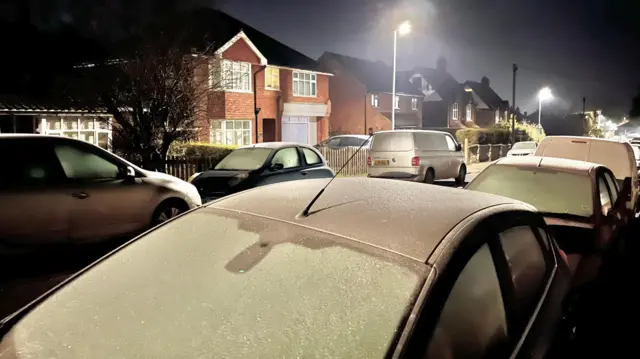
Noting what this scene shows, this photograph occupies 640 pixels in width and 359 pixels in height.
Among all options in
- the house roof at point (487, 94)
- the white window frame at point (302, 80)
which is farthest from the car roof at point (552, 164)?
the house roof at point (487, 94)

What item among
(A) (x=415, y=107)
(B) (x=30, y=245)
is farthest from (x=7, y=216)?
(A) (x=415, y=107)

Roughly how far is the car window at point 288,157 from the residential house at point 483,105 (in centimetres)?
6446

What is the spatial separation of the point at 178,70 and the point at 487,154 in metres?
25.1

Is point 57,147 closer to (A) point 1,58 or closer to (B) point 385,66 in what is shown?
(A) point 1,58

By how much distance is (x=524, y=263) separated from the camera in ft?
8.77

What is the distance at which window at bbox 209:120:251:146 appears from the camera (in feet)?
96.5

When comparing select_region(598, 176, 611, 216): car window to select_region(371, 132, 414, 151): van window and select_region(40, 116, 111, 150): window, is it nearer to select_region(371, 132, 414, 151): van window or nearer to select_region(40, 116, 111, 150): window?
select_region(371, 132, 414, 151): van window

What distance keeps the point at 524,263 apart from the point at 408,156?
14077 mm

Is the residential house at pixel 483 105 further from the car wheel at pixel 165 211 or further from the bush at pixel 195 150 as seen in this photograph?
the car wheel at pixel 165 211

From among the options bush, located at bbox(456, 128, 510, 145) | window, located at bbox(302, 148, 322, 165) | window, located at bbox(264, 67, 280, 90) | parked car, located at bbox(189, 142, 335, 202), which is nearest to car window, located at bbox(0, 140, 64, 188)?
parked car, located at bbox(189, 142, 335, 202)

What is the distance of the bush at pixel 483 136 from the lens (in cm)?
3831

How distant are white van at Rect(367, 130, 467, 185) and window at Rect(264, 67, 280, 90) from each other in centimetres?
1788

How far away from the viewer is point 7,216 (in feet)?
19.8

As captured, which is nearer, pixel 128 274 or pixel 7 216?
pixel 128 274
